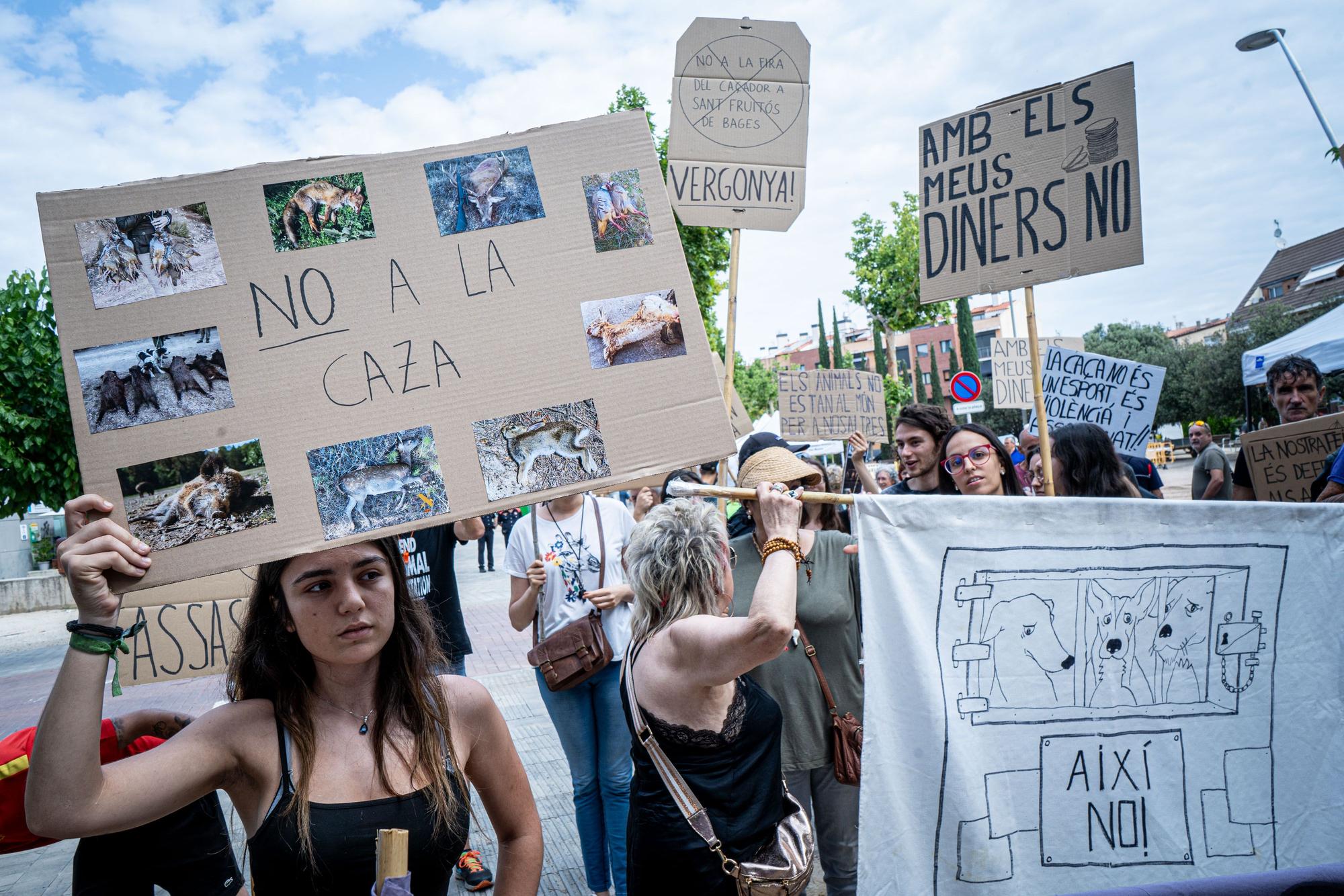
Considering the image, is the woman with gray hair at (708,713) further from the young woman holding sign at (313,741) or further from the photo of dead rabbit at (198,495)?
the photo of dead rabbit at (198,495)

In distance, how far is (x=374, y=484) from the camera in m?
1.58

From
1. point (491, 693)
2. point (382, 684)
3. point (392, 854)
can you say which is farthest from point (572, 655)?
point (491, 693)

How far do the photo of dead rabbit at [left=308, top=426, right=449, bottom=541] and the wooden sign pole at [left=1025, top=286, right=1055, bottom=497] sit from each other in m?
2.45

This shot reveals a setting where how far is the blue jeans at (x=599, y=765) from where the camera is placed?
3.68 meters

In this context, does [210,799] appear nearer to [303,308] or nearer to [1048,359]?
[303,308]

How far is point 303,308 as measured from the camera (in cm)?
161

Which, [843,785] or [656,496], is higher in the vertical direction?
[656,496]

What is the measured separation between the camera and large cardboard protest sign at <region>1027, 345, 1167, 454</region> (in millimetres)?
5992

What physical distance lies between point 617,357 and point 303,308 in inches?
24.2

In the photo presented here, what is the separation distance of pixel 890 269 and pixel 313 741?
32350mm

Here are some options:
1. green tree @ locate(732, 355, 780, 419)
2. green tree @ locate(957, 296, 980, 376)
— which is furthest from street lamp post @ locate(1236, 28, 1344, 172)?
green tree @ locate(732, 355, 780, 419)

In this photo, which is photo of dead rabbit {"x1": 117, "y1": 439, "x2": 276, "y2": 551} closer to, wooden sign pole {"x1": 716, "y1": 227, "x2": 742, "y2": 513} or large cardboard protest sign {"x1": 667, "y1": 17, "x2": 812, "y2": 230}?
wooden sign pole {"x1": 716, "y1": 227, "x2": 742, "y2": 513}

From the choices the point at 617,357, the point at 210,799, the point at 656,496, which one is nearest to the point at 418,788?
the point at 617,357

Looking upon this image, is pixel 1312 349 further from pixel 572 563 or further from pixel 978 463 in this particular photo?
pixel 572 563
